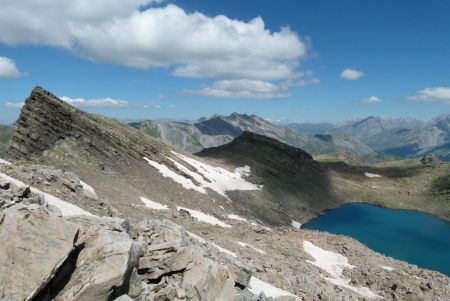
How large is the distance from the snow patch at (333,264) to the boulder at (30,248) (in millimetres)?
30421

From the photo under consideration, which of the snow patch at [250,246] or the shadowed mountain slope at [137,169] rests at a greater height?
the shadowed mountain slope at [137,169]

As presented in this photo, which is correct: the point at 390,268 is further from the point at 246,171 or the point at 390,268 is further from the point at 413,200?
the point at 413,200

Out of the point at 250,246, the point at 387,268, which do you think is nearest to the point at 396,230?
the point at 387,268

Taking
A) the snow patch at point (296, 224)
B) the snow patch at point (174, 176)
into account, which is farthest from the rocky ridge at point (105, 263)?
the snow patch at point (296, 224)

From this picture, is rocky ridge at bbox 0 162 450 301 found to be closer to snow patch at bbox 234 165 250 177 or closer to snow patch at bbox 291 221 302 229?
snow patch at bbox 291 221 302 229

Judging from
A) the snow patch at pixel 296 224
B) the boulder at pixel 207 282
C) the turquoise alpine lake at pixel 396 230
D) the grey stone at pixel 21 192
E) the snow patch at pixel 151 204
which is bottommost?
the turquoise alpine lake at pixel 396 230

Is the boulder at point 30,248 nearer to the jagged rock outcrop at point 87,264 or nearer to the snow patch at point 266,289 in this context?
the jagged rock outcrop at point 87,264

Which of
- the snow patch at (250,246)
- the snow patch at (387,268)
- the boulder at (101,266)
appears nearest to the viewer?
the boulder at (101,266)

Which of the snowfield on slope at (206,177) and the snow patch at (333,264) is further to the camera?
the snowfield on slope at (206,177)

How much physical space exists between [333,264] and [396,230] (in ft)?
219

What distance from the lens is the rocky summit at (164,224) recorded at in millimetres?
14977

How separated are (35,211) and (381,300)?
105 ft

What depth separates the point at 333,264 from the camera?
47.0m


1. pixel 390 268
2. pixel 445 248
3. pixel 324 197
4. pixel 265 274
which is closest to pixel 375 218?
pixel 324 197
